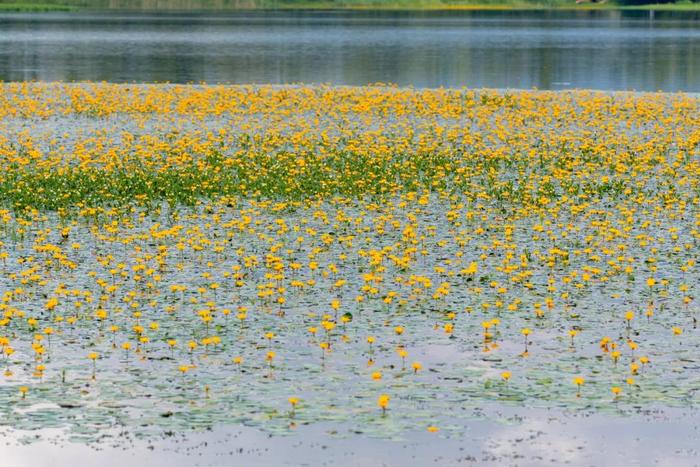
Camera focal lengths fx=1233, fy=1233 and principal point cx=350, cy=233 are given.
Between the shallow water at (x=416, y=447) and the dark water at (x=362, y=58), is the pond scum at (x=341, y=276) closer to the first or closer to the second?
the shallow water at (x=416, y=447)

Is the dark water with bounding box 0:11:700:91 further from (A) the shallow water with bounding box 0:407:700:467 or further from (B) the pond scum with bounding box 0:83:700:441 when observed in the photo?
(A) the shallow water with bounding box 0:407:700:467

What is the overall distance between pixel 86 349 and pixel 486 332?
4718 millimetres

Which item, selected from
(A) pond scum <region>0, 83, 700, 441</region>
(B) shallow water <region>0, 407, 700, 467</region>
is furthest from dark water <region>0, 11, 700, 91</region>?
(B) shallow water <region>0, 407, 700, 467</region>

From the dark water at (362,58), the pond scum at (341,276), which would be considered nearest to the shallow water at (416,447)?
the pond scum at (341,276)

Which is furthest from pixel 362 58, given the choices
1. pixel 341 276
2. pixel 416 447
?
pixel 416 447

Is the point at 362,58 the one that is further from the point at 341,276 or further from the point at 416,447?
the point at 416,447

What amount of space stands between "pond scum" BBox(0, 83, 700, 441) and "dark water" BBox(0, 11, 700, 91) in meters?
25.1

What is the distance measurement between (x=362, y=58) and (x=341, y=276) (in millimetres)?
61438

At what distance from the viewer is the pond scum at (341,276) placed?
12680mm

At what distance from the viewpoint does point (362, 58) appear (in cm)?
7794

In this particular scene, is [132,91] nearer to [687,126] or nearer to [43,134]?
[43,134]

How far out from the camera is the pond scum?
41.6 feet

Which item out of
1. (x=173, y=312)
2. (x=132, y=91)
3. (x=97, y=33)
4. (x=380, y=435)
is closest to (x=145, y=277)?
(x=173, y=312)

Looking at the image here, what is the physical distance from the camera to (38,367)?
12.8 meters
